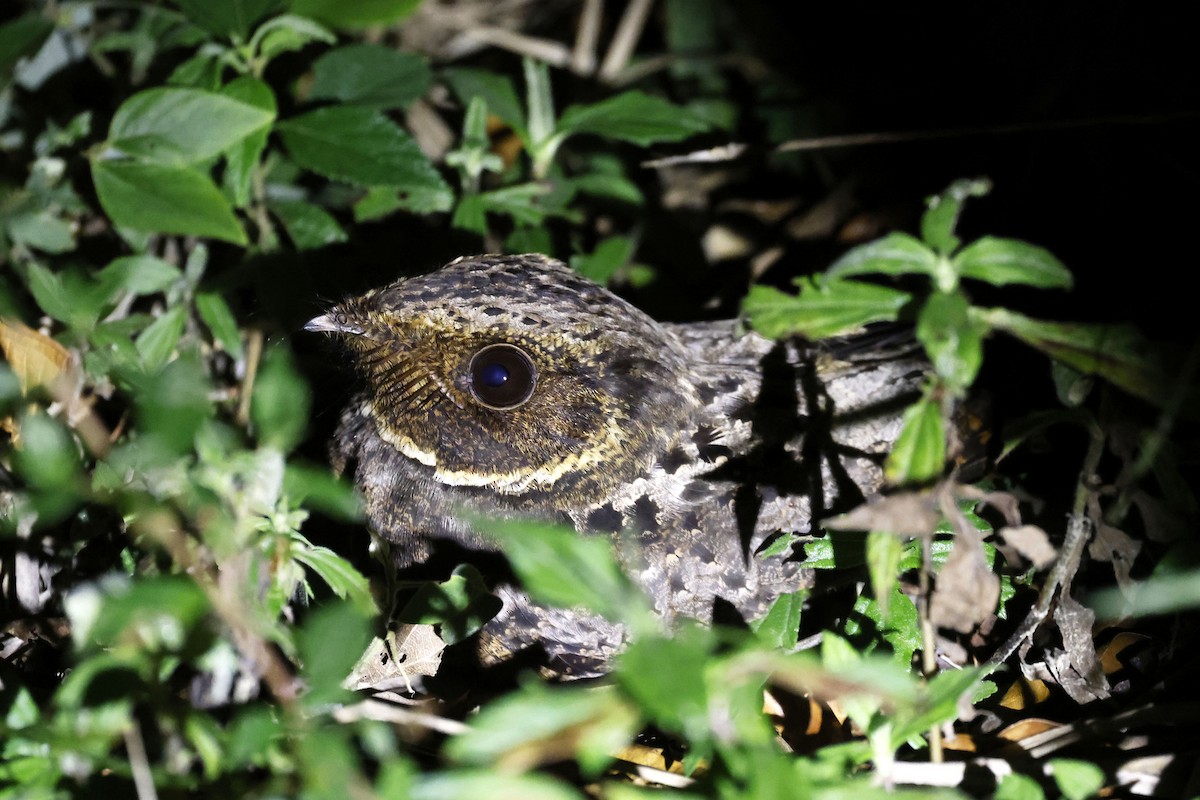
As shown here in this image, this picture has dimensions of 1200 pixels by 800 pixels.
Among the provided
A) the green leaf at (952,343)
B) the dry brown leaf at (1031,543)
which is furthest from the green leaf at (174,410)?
the dry brown leaf at (1031,543)

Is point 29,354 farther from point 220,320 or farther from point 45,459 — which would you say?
point 45,459

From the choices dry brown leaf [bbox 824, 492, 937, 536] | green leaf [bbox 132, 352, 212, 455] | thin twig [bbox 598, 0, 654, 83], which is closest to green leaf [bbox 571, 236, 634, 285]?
thin twig [bbox 598, 0, 654, 83]

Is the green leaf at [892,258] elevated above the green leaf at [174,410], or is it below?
above

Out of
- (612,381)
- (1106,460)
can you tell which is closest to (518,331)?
(612,381)

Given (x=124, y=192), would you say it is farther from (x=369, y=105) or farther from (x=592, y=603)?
(x=592, y=603)

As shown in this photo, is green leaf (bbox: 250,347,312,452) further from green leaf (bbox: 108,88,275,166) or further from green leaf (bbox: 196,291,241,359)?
green leaf (bbox: 196,291,241,359)

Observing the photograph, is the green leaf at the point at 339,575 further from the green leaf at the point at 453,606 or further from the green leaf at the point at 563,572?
the green leaf at the point at 563,572
